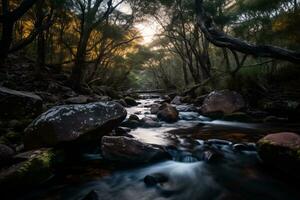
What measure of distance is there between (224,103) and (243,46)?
644 centimetres

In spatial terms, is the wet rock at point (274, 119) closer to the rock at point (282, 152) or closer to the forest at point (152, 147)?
the forest at point (152, 147)

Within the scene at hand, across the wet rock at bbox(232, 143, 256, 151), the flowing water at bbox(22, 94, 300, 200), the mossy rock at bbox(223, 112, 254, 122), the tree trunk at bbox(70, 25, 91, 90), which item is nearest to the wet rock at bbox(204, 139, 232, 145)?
the flowing water at bbox(22, 94, 300, 200)

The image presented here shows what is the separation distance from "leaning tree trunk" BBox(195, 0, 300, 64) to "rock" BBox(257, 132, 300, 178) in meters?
1.29

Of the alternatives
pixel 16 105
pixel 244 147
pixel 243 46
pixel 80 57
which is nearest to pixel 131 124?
pixel 16 105

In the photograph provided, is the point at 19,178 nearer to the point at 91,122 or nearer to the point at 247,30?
the point at 91,122

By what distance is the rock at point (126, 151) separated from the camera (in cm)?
449

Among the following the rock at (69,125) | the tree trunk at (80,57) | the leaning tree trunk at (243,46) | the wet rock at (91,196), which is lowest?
the wet rock at (91,196)

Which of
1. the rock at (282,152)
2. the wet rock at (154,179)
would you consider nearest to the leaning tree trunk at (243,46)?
the rock at (282,152)

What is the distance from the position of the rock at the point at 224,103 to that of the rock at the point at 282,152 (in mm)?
5254

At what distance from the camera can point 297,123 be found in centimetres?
770

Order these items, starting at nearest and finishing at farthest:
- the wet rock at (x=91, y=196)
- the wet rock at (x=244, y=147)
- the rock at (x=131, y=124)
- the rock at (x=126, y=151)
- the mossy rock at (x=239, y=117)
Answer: the wet rock at (x=91, y=196) → the rock at (x=126, y=151) → the wet rock at (x=244, y=147) → the rock at (x=131, y=124) → the mossy rock at (x=239, y=117)

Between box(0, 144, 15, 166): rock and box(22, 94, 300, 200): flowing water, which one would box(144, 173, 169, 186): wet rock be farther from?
box(0, 144, 15, 166): rock

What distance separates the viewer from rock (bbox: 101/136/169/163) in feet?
14.7

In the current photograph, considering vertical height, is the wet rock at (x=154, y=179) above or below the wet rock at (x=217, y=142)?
below
